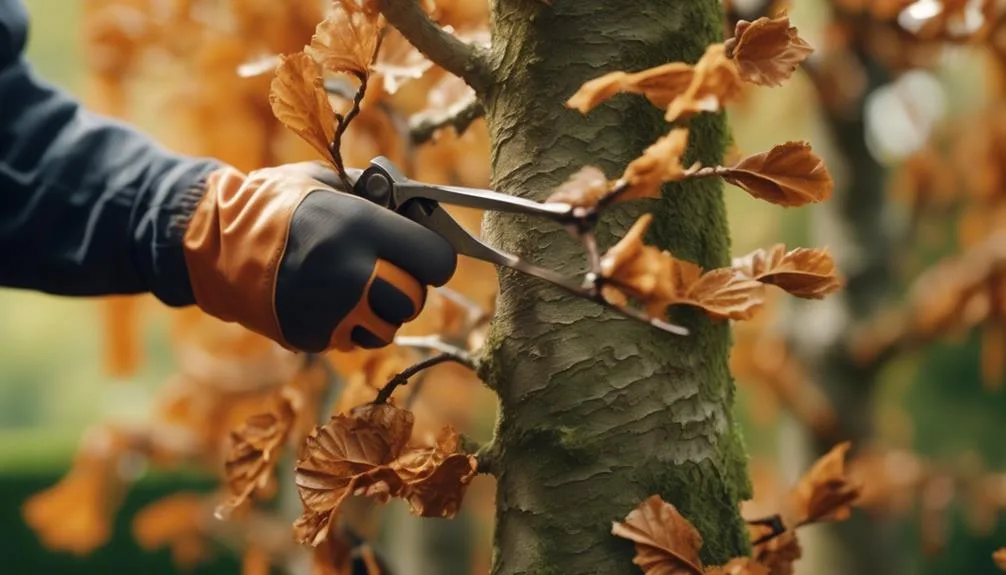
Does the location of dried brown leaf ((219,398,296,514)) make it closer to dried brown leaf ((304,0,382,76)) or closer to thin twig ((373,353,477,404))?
thin twig ((373,353,477,404))

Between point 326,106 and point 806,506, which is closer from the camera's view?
point 326,106

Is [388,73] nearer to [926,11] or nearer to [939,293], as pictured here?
[926,11]

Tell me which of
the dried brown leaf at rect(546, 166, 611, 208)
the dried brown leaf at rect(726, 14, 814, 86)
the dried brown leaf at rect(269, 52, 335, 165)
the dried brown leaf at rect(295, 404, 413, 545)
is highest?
the dried brown leaf at rect(726, 14, 814, 86)

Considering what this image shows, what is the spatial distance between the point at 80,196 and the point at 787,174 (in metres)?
0.58

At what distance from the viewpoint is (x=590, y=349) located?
662 mm

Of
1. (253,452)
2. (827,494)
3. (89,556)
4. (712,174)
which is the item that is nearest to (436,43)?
(712,174)

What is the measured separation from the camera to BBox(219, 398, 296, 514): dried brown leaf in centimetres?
74

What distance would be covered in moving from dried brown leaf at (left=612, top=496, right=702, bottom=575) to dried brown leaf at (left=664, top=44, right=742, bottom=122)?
0.80 ft

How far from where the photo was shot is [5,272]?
0.91 meters

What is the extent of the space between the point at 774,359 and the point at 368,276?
5.65 feet

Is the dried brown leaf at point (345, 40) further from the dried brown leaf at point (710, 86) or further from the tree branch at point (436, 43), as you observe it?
the dried brown leaf at point (710, 86)

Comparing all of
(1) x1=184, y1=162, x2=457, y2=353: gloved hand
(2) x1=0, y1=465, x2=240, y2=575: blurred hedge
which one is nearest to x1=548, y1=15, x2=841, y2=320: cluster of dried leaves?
(1) x1=184, y1=162, x2=457, y2=353: gloved hand

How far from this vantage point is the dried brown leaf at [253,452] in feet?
2.41

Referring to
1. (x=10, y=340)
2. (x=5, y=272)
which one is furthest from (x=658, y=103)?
(x=10, y=340)
